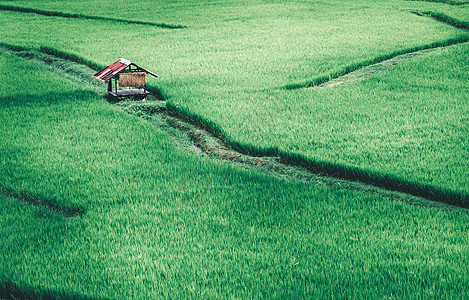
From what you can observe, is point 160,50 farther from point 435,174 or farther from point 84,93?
point 435,174

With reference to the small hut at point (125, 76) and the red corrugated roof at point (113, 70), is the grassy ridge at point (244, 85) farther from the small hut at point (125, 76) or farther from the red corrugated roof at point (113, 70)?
the red corrugated roof at point (113, 70)

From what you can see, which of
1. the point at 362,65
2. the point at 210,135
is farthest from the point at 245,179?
the point at 362,65

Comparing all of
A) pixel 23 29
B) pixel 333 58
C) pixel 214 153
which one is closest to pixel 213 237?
pixel 214 153

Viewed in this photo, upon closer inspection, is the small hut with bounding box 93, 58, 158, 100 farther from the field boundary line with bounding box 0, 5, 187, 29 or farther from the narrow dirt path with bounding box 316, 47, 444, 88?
the field boundary line with bounding box 0, 5, 187, 29

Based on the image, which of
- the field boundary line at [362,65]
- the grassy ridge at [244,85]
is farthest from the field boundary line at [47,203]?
the field boundary line at [362,65]

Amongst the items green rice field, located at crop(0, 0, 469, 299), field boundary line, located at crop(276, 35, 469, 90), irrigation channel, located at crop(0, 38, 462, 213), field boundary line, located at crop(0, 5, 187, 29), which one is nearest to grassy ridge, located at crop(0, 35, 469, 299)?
green rice field, located at crop(0, 0, 469, 299)

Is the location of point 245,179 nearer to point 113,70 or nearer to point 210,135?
point 210,135

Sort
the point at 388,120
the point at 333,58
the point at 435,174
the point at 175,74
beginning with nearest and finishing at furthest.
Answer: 1. the point at 435,174
2. the point at 388,120
3. the point at 175,74
4. the point at 333,58
